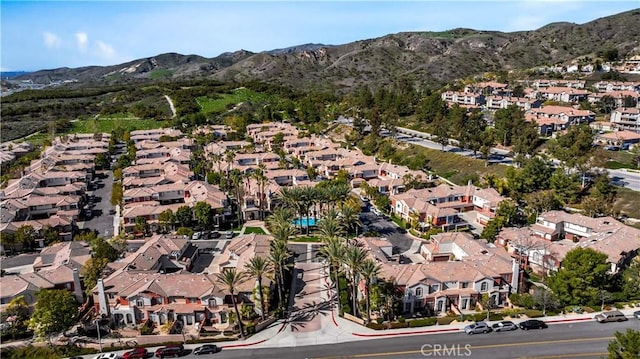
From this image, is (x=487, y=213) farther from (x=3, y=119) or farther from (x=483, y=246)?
(x=3, y=119)

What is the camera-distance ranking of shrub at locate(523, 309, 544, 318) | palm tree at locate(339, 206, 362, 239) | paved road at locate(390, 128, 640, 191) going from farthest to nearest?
paved road at locate(390, 128, 640, 191), palm tree at locate(339, 206, 362, 239), shrub at locate(523, 309, 544, 318)

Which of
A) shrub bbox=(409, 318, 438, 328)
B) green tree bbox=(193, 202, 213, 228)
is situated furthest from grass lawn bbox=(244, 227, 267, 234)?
shrub bbox=(409, 318, 438, 328)

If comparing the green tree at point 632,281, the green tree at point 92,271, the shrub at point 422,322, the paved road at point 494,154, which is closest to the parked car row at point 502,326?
the shrub at point 422,322

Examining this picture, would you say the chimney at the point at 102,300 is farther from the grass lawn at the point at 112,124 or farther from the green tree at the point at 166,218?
the grass lawn at the point at 112,124

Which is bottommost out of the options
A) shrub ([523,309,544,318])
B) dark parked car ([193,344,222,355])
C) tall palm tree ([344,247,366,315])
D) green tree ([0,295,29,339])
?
dark parked car ([193,344,222,355])

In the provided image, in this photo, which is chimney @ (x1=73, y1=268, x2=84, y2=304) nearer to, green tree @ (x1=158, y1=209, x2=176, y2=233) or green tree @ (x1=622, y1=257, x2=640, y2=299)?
green tree @ (x1=158, y1=209, x2=176, y2=233)
